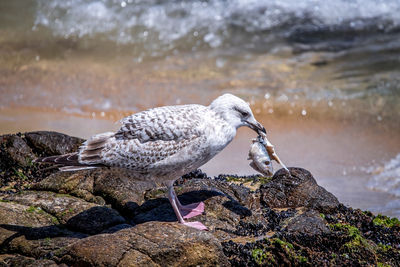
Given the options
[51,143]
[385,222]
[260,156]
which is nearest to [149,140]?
[260,156]

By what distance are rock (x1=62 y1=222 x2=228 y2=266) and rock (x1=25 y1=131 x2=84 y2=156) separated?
4020 millimetres

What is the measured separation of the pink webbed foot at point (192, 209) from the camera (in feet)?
21.7

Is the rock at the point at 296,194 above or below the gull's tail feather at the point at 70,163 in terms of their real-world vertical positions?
below

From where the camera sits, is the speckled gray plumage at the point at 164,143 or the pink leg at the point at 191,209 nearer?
the speckled gray plumage at the point at 164,143

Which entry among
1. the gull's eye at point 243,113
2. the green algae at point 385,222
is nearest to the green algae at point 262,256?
the gull's eye at point 243,113

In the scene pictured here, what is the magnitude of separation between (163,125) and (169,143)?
29 cm

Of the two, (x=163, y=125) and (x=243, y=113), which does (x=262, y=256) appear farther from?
(x=163, y=125)

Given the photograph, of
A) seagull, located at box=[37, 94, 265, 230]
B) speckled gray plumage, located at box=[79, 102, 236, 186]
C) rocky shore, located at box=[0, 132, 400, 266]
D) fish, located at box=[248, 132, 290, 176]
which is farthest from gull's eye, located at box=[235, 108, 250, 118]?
rocky shore, located at box=[0, 132, 400, 266]

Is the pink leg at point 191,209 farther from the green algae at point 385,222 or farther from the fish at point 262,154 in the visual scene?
the green algae at point 385,222

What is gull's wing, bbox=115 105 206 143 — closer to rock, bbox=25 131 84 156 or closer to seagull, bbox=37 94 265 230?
seagull, bbox=37 94 265 230

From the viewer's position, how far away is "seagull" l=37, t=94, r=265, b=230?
249 inches

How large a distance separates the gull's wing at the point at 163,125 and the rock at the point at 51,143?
2.81 metres

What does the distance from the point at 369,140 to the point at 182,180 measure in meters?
9.65

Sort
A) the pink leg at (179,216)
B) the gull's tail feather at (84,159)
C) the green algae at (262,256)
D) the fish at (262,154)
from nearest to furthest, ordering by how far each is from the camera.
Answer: the green algae at (262,256) → the pink leg at (179,216) → the gull's tail feather at (84,159) → the fish at (262,154)
